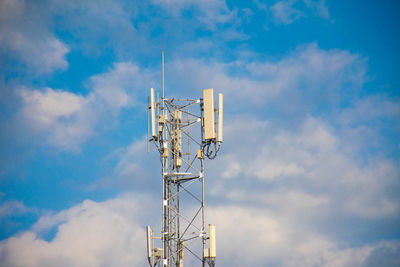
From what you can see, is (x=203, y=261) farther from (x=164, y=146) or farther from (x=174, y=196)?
(x=164, y=146)

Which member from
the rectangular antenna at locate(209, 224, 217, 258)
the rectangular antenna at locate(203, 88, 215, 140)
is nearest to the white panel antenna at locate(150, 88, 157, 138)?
the rectangular antenna at locate(203, 88, 215, 140)

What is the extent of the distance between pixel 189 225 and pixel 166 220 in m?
1.77

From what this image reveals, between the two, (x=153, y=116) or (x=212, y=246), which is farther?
(x=153, y=116)

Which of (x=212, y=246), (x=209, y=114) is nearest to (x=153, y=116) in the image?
(x=209, y=114)

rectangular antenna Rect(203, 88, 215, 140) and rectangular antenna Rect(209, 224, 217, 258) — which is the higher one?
rectangular antenna Rect(203, 88, 215, 140)

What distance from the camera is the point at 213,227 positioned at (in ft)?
187

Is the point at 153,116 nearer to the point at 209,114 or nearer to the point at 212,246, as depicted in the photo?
the point at 209,114

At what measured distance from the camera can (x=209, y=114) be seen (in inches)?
2304

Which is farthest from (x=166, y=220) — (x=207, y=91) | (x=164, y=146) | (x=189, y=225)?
(x=207, y=91)

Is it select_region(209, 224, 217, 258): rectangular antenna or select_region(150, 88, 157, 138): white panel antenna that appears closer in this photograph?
select_region(209, 224, 217, 258): rectangular antenna

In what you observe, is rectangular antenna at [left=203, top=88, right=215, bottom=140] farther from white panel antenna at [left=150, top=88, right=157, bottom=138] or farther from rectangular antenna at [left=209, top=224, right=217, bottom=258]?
rectangular antenna at [left=209, top=224, right=217, bottom=258]

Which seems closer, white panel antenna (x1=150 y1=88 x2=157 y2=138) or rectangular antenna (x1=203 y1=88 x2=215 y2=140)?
rectangular antenna (x1=203 y1=88 x2=215 y2=140)

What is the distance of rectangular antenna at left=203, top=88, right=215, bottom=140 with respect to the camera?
58347 mm

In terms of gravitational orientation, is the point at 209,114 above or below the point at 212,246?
above
